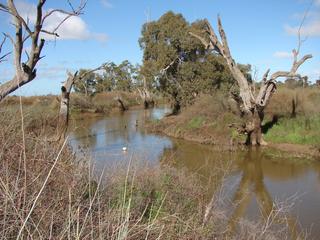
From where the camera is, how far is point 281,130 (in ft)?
58.4

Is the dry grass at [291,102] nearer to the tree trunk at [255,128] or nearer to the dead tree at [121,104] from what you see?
the tree trunk at [255,128]

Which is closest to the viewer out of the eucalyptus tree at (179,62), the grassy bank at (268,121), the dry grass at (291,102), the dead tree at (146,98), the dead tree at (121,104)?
the grassy bank at (268,121)

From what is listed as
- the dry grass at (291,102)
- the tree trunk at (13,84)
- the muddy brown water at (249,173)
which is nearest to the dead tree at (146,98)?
the muddy brown water at (249,173)

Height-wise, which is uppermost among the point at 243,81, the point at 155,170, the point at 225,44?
the point at 225,44

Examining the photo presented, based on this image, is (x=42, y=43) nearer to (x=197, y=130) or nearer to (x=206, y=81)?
(x=197, y=130)

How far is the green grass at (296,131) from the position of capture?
16516 mm

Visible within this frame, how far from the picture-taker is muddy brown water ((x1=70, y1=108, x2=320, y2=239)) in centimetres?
831

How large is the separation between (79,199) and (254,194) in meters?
8.16

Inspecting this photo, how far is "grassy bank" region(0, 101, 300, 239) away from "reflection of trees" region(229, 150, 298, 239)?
2.91 feet

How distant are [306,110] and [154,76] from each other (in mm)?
12072

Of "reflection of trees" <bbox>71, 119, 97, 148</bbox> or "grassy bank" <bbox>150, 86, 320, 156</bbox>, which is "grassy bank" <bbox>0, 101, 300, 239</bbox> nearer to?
"reflection of trees" <bbox>71, 119, 97, 148</bbox>

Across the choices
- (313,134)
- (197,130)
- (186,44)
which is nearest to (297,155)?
(313,134)

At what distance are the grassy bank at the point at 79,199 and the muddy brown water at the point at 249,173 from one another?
20.4 inches

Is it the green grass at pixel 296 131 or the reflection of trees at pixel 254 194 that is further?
the green grass at pixel 296 131
